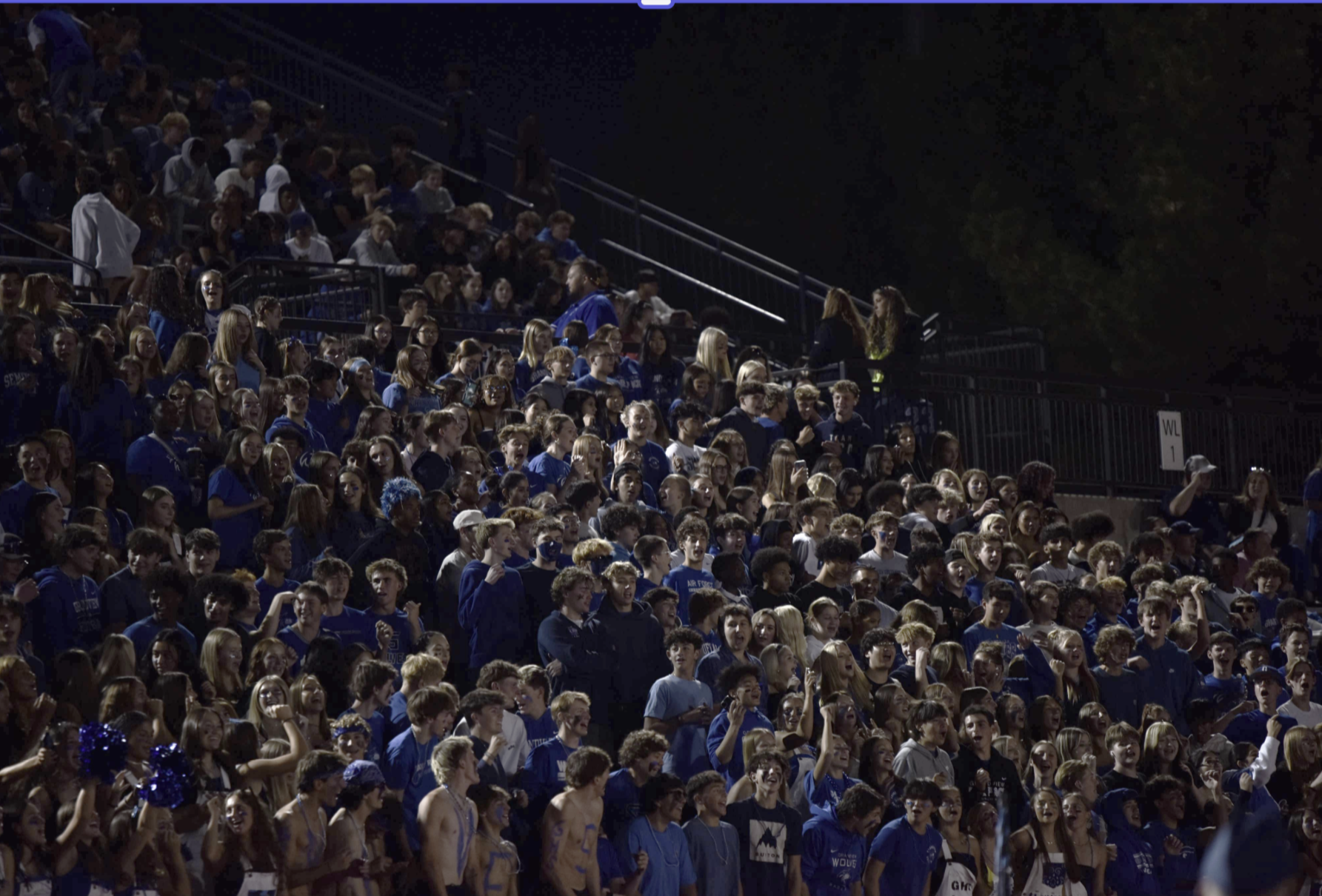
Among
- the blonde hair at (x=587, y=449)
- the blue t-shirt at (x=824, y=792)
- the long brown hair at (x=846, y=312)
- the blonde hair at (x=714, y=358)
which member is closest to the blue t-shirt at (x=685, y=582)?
the blonde hair at (x=587, y=449)

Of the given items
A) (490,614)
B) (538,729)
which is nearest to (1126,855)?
(538,729)

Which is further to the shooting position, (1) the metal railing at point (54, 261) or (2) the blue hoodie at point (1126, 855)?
(1) the metal railing at point (54, 261)

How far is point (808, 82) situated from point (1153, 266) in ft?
20.3

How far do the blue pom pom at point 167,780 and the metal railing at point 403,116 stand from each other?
553 inches

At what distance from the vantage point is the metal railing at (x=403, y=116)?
75.7ft

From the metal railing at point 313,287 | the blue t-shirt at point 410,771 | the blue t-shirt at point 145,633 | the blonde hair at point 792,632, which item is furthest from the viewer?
the metal railing at point 313,287

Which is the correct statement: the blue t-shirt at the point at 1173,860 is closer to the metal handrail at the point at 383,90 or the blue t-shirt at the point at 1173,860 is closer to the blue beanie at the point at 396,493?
the blue beanie at the point at 396,493

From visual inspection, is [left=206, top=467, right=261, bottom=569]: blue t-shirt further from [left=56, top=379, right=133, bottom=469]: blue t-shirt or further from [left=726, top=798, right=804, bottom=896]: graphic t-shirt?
[left=726, top=798, right=804, bottom=896]: graphic t-shirt

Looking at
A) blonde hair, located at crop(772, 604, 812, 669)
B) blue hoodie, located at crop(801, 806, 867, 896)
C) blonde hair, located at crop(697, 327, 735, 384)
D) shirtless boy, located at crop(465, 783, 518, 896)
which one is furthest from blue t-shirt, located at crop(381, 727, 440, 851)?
blonde hair, located at crop(697, 327, 735, 384)

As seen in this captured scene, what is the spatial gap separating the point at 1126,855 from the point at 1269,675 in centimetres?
227

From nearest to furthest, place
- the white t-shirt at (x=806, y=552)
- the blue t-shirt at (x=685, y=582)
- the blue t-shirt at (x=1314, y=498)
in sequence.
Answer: the blue t-shirt at (x=685, y=582)
the white t-shirt at (x=806, y=552)
the blue t-shirt at (x=1314, y=498)

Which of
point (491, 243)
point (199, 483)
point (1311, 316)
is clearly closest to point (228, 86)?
point (491, 243)

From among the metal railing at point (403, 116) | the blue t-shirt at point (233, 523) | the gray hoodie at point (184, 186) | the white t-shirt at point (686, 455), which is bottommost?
→ the blue t-shirt at point (233, 523)

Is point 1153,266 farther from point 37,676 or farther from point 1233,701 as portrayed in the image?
point 37,676
